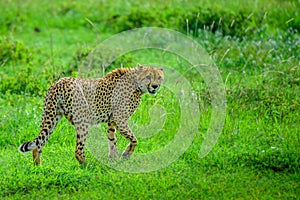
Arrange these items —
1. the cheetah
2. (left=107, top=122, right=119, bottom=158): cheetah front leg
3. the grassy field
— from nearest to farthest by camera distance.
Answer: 1. the grassy field
2. the cheetah
3. (left=107, top=122, right=119, bottom=158): cheetah front leg

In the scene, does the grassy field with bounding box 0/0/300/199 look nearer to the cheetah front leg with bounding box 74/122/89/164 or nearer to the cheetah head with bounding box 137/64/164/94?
the cheetah front leg with bounding box 74/122/89/164

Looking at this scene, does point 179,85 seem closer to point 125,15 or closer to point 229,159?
point 229,159

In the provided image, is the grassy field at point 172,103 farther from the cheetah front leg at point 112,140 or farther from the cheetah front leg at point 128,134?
the cheetah front leg at point 128,134

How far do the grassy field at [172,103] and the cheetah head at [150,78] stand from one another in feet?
3.31

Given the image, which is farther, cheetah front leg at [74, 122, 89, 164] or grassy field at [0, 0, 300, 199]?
cheetah front leg at [74, 122, 89, 164]

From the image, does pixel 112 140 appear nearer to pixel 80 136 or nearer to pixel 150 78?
pixel 80 136

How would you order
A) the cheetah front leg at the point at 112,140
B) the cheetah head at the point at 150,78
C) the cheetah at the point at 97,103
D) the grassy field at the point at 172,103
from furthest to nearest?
the cheetah front leg at the point at 112,140 → the cheetah head at the point at 150,78 → the cheetah at the point at 97,103 → the grassy field at the point at 172,103

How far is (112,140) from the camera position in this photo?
818cm

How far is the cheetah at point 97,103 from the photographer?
7.64 m

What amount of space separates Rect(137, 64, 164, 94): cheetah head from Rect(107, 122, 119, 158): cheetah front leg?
64 centimetres

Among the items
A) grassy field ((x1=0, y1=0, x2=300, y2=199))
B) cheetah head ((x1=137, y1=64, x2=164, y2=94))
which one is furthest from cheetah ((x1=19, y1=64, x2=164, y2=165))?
grassy field ((x1=0, y1=0, x2=300, y2=199))

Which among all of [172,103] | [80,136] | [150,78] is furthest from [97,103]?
[172,103]

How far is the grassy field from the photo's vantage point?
24.6 feet

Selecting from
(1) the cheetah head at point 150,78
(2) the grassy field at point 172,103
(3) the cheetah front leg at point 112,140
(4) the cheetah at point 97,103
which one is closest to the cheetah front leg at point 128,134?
(4) the cheetah at point 97,103
